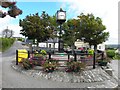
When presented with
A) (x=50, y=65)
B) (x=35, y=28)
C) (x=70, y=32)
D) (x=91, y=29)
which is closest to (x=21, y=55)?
(x=50, y=65)

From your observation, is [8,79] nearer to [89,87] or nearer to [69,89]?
[69,89]

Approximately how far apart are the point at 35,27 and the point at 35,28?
14cm

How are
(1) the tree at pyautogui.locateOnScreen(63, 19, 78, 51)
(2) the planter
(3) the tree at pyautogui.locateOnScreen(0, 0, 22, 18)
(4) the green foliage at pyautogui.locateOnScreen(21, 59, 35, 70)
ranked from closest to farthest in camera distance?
(3) the tree at pyautogui.locateOnScreen(0, 0, 22, 18) < (4) the green foliage at pyautogui.locateOnScreen(21, 59, 35, 70) < (2) the planter < (1) the tree at pyautogui.locateOnScreen(63, 19, 78, 51)

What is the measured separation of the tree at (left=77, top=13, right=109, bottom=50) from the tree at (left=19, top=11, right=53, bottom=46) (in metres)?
5.82

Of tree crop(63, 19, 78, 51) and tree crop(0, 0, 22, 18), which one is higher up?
tree crop(63, 19, 78, 51)

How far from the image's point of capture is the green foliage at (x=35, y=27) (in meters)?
32.5

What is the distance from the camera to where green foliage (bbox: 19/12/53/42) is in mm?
32469

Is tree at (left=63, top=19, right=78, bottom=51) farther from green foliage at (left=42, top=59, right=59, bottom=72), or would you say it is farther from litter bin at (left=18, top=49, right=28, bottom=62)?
green foliage at (left=42, top=59, right=59, bottom=72)

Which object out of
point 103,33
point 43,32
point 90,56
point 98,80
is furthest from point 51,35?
point 98,80

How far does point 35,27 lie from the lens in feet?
107

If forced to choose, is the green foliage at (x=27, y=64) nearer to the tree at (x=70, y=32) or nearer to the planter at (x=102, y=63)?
the planter at (x=102, y=63)

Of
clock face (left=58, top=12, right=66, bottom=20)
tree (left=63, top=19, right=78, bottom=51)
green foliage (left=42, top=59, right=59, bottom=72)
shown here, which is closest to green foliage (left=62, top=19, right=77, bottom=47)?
tree (left=63, top=19, right=78, bottom=51)

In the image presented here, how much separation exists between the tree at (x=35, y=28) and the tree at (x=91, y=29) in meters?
5.82

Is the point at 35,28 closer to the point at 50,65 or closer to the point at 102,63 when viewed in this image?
the point at 102,63
